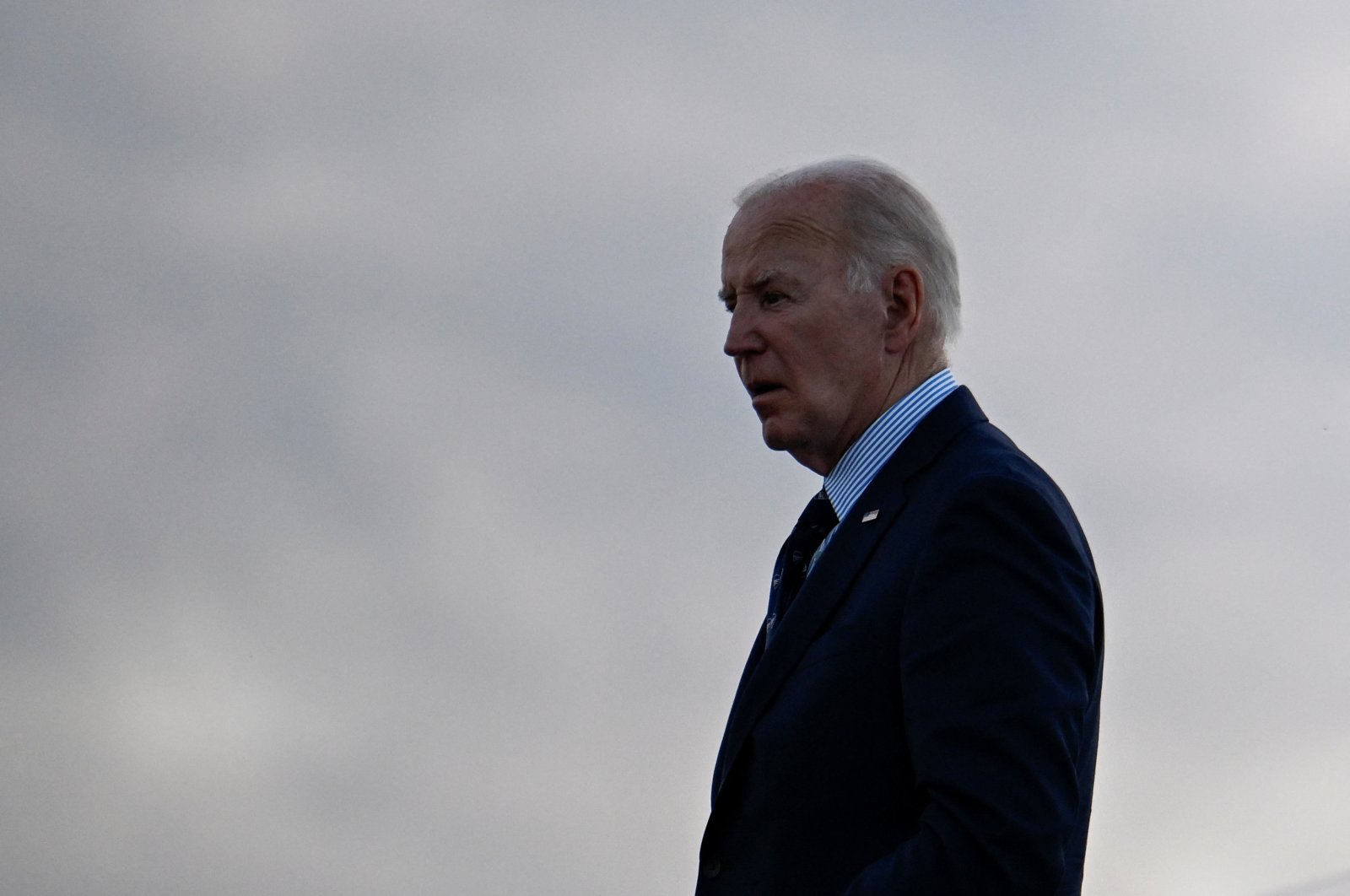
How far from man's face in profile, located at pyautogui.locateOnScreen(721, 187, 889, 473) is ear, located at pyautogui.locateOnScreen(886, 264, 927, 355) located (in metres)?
0.02

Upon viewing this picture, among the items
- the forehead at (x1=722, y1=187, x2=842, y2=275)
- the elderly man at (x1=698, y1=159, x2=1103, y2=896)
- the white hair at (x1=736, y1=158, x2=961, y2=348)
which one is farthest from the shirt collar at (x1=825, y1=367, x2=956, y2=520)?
the forehead at (x1=722, y1=187, x2=842, y2=275)

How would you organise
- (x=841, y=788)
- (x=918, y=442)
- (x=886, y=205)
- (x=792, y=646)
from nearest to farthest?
1. (x=841, y=788)
2. (x=792, y=646)
3. (x=918, y=442)
4. (x=886, y=205)

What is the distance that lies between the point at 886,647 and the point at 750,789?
0.30 meters

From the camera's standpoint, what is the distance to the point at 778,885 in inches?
89.2

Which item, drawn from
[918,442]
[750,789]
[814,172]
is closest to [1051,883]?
[750,789]

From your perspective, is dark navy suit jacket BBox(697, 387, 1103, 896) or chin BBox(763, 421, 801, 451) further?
chin BBox(763, 421, 801, 451)

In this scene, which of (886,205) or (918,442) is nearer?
(918,442)

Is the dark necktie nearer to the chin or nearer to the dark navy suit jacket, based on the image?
the chin

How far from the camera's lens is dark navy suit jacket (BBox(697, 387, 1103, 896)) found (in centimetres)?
208

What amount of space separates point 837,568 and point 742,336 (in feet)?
1.58

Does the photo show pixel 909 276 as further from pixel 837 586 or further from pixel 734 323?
pixel 837 586

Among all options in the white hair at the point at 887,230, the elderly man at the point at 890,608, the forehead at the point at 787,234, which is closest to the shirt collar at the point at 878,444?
the elderly man at the point at 890,608

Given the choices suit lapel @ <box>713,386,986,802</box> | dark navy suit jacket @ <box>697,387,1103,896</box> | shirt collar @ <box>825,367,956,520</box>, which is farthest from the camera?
shirt collar @ <box>825,367,956,520</box>

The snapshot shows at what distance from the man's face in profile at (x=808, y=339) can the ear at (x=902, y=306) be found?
18 mm
